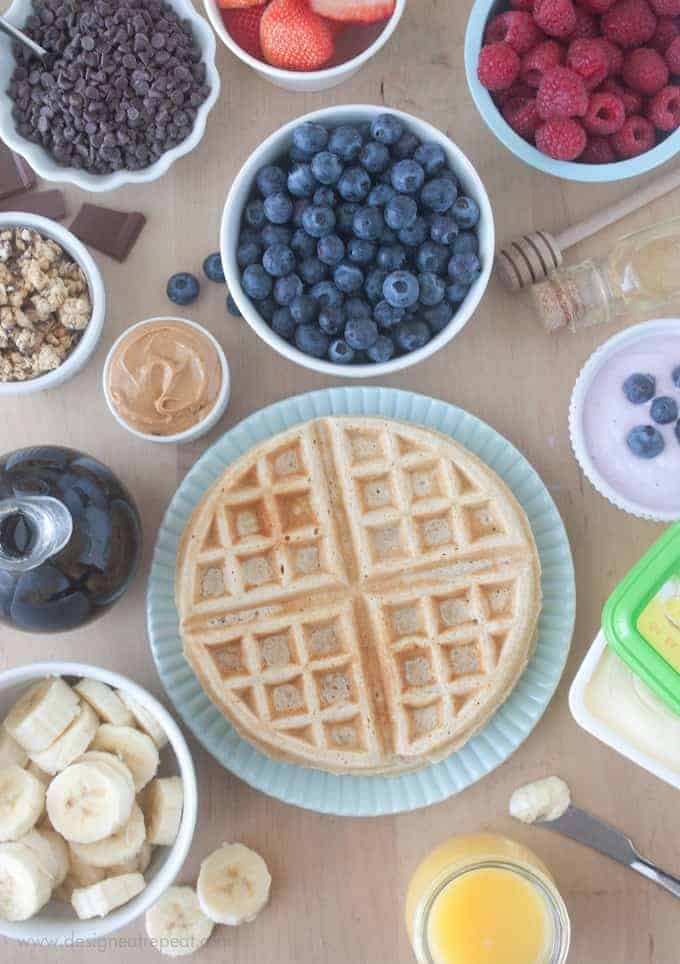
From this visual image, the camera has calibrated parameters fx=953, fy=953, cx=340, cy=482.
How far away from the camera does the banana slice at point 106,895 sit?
1.31 meters

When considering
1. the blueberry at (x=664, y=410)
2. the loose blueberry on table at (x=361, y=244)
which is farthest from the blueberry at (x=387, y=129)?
the blueberry at (x=664, y=410)

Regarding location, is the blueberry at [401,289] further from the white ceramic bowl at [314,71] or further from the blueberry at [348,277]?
the white ceramic bowl at [314,71]

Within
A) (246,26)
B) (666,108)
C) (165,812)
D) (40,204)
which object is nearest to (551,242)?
(666,108)

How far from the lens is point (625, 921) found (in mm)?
1535

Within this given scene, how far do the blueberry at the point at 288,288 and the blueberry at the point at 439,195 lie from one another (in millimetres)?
226

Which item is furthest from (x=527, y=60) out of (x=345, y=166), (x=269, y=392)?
(x=269, y=392)

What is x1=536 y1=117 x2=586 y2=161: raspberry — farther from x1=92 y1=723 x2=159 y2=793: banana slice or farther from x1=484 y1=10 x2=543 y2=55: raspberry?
x1=92 y1=723 x2=159 y2=793: banana slice

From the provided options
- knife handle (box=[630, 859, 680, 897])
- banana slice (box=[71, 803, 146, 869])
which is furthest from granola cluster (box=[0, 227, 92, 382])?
knife handle (box=[630, 859, 680, 897])

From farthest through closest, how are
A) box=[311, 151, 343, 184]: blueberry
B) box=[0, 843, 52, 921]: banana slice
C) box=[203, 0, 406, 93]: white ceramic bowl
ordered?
1. box=[203, 0, 406, 93]: white ceramic bowl
2. box=[311, 151, 343, 184]: blueberry
3. box=[0, 843, 52, 921]: banana slice

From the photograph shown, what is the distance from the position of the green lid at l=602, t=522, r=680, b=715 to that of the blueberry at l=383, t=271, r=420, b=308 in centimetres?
50

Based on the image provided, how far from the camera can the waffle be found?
144 cm

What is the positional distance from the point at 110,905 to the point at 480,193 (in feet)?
3.78

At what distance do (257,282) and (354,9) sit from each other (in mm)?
→ 482

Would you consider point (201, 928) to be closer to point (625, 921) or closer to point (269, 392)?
point (625, 921)
